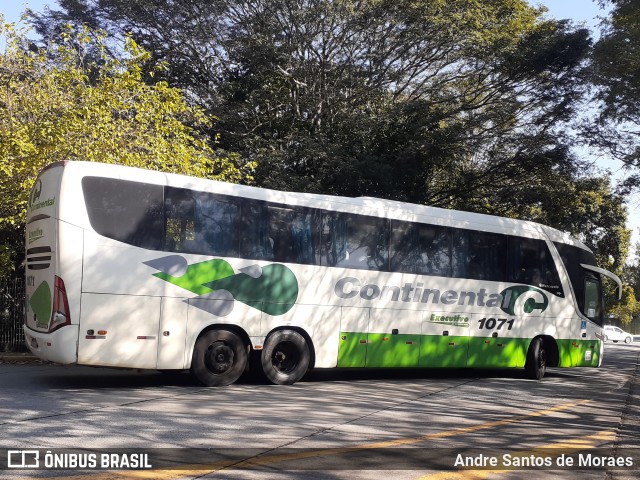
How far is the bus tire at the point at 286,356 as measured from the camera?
1282 cm

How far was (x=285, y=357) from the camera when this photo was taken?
1314cm

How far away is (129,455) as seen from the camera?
21.6 ft

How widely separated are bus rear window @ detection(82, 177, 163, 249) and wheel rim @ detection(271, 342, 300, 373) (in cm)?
305

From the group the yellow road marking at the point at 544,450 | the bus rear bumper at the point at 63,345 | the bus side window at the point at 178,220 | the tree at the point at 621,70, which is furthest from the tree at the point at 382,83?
the yellow road marking at the point at 544,450

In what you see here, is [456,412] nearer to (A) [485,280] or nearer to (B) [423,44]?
(A) [485,280]

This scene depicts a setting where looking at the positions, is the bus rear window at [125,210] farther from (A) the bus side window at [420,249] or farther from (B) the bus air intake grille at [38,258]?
(A) the bus side window at [420,249]

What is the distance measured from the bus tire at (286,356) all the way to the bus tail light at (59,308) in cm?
358

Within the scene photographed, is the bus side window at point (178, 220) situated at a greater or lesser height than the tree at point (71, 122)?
lesser

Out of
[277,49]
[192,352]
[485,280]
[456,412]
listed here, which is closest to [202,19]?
[277,49]

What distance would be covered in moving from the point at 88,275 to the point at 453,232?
773 centimetres

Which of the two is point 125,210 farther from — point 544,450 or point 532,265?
point 532,265

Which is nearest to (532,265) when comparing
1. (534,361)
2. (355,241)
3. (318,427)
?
(534,361)

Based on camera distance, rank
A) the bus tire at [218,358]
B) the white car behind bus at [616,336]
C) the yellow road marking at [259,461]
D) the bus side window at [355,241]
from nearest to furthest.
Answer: the yellow road marking at [259,461] < the bus tire at [218,358] < the bus side window at [355,241] < the white car behind bus at [616,336]

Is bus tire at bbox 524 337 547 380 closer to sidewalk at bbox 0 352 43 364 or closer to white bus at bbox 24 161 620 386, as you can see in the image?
white bus at bbox 24 161 620 386
